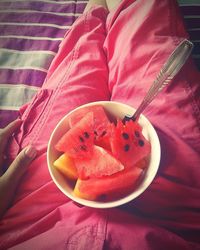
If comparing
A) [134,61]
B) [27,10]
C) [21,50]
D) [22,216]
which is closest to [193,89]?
[134,61]

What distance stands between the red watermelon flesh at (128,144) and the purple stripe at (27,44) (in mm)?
484

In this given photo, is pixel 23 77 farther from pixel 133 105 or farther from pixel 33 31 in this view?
pixel 133 105

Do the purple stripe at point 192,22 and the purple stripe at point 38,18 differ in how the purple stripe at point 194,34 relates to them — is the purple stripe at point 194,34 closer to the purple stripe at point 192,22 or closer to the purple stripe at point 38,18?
the purple stripe at point 192,22

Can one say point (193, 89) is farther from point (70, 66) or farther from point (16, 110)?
point (16, 110)

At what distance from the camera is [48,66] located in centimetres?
78

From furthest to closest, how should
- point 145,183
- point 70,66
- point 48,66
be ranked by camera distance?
1. point 48,66
2. point 70,66
3. point 145,183

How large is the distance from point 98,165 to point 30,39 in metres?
0.57

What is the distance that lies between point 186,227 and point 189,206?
35 millimetres

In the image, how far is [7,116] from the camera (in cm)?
70

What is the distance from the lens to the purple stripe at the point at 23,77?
75 cm

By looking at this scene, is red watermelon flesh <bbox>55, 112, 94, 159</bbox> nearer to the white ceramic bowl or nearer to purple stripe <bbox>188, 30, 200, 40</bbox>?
the white ceramic bowl

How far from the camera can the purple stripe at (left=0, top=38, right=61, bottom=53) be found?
2.68ft

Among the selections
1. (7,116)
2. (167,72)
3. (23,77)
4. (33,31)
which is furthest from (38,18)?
(167,72)

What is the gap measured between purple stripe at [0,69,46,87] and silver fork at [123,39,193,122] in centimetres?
36
